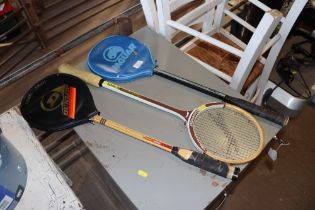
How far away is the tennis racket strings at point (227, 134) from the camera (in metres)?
0.62

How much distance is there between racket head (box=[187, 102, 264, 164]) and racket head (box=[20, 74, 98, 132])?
0.29 m

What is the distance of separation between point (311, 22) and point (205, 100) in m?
1.38

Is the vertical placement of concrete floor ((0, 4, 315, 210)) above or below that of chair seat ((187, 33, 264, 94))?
→ below

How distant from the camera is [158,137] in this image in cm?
67

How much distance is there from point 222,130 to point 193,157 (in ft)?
0.37

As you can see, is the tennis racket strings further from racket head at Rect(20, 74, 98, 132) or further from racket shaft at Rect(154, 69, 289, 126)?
racket head at Rect(20, 74, 98, 132)

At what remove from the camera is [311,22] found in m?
1.67

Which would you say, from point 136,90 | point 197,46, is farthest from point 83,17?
point 136,90

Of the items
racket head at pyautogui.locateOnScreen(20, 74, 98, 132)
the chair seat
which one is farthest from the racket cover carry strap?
the chair seat

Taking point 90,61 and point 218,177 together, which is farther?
point 90,61

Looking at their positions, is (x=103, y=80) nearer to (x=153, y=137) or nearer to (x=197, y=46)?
(x=153, y=137)

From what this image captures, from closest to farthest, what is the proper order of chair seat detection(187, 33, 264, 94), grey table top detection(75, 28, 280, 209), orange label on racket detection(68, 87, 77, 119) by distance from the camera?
grey table top detection(75, 28, 280, 209) → orange label on racket detection(68, 87, 77, 119) → chair seat detection(187, 33, 264, 94)

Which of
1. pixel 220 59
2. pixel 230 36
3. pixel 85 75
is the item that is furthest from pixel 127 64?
pixel 230 36

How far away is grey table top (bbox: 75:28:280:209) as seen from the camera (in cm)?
59
